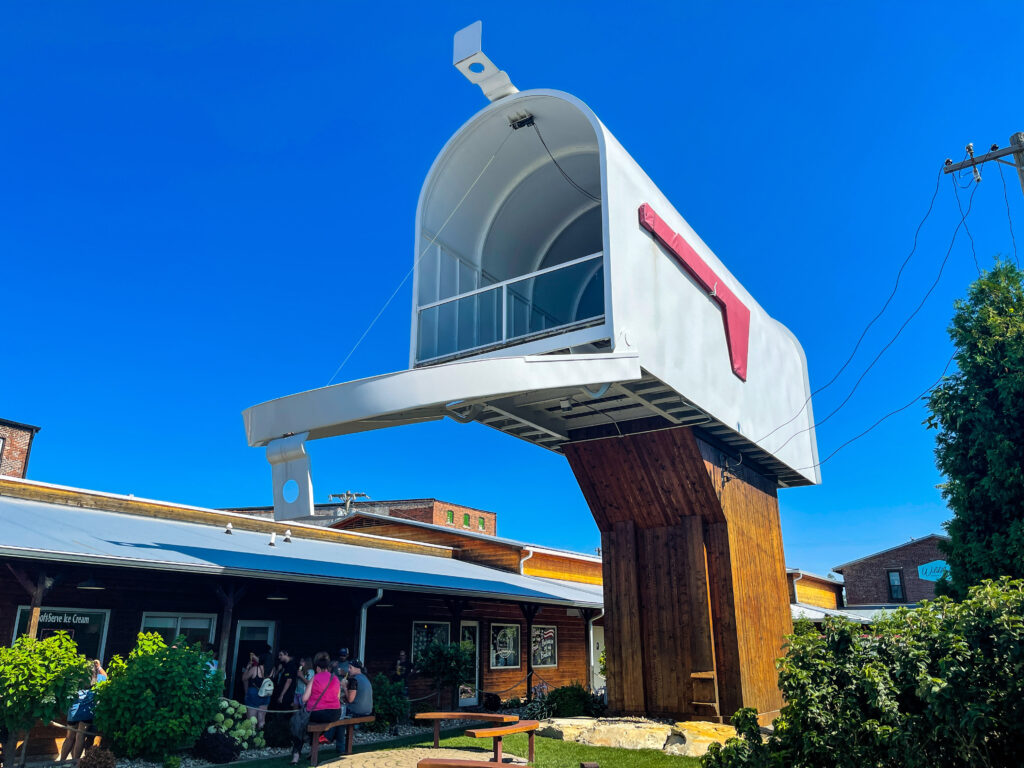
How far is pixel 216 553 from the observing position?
1209cm

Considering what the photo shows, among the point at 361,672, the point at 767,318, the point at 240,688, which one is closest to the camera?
the point at 361,672

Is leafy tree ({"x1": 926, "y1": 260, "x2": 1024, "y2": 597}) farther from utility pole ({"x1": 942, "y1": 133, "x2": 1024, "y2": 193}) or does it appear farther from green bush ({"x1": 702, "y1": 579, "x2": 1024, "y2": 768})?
green bush ({"x1": 702, "y1": 579, "x2": 1024, "y2": 768})

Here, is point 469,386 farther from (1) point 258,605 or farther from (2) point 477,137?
(1) point 258,605

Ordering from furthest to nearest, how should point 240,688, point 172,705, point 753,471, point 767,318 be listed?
point 767,318
point 753,471
point 240,688
point 172,705

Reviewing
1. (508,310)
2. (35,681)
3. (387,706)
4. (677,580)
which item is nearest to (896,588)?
(677,580)

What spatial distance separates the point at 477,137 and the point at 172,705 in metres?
9.09

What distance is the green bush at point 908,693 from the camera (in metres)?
5.12

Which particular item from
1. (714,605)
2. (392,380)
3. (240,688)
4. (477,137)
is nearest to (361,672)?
(240,688)

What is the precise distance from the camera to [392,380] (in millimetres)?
9828

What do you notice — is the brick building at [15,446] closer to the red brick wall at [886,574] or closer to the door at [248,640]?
the door at [248,640]

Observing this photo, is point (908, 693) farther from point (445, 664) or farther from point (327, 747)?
point (445, 664)

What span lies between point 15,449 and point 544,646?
1020 inches

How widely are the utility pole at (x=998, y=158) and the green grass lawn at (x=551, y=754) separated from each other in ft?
28.2

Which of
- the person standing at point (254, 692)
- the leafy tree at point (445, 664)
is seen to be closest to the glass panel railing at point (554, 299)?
the leafy tree at point (445, 664)
